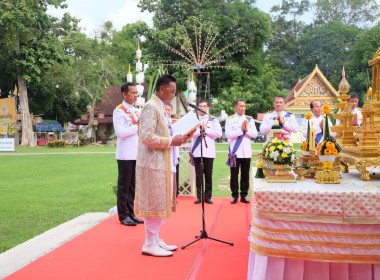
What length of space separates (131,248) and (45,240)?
120cm

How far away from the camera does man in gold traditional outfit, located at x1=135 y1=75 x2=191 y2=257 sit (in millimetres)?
3627

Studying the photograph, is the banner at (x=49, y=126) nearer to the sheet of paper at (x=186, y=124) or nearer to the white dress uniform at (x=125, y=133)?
the white dress uniform at (x=125, y=133)

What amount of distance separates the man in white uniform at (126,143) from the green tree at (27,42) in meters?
24.9

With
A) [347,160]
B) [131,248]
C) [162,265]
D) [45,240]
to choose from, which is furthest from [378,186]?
[45,240]

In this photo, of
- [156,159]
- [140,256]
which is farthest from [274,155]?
[140,256]

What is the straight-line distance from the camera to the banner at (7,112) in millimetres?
28984

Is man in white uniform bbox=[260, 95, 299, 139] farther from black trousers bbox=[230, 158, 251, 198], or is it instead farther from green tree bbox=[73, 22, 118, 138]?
green tree bbox=[73, 22, 118, 138]

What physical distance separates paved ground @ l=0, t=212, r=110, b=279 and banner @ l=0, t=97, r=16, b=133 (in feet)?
85.9

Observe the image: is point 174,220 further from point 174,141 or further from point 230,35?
point 230,35

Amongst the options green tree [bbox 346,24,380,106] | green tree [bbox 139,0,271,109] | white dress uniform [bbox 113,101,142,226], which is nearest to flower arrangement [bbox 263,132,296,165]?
white dress uniform [bbox 113,101,142,226]

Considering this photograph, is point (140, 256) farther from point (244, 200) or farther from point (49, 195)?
point (49, 195)

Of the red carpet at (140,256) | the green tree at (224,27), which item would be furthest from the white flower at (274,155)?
the green tree at (224,27)

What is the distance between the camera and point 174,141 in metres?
3.61

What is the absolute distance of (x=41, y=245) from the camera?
14.4 ft
